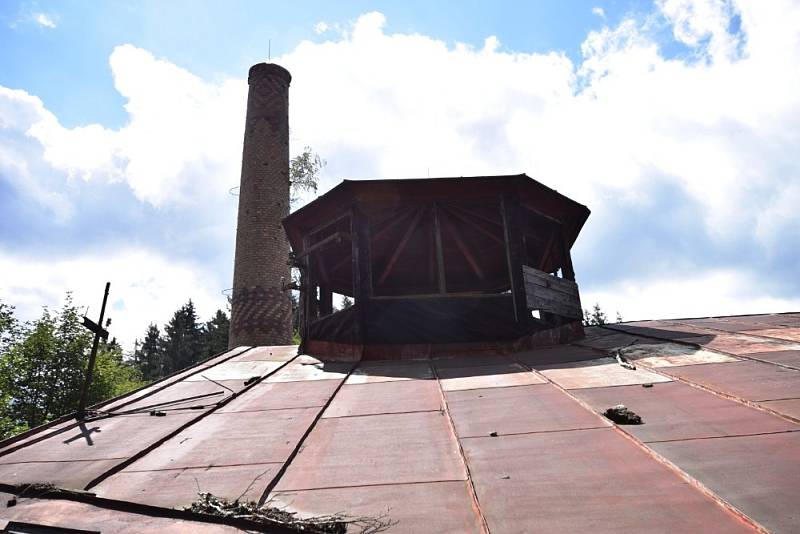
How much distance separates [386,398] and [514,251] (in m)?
4.67

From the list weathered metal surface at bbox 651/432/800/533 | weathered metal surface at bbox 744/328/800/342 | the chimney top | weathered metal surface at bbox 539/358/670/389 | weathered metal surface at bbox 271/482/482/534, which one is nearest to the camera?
weathered metal surface at bbox 651/432/800/533

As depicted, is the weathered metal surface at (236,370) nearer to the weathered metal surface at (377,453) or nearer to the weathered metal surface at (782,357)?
the weathered metal surface at (377,453)

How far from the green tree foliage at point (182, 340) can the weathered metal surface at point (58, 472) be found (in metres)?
48.9

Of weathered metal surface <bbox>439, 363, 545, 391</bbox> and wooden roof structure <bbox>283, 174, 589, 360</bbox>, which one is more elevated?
wooden roof structure <bbox>283, 174, 589, 360</bbox>

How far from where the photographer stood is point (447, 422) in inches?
164

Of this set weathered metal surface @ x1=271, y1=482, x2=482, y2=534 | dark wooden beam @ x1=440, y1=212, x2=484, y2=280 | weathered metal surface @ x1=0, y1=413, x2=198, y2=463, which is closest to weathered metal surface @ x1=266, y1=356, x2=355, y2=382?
weathered metal surface @ x1=0, y1=413, x2=198, y2=463

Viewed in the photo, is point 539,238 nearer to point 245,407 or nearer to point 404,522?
point 245,407

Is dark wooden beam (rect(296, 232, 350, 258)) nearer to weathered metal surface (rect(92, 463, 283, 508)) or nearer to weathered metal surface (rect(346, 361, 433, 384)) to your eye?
weathered metal surface (rect(346, 361, 433, 384))

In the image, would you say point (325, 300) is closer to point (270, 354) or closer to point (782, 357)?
point (270, 354)

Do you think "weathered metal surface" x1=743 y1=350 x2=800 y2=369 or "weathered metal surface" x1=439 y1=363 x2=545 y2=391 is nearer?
"weathered metal surface" x1=743 y1=350 x2=800 y2=369

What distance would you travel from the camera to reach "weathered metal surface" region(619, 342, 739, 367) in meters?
5.59

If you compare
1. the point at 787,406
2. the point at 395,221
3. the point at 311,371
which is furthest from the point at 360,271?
the point at 787,406

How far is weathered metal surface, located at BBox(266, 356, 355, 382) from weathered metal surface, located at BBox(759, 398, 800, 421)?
16.1 ft

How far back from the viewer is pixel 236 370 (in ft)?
24.8
